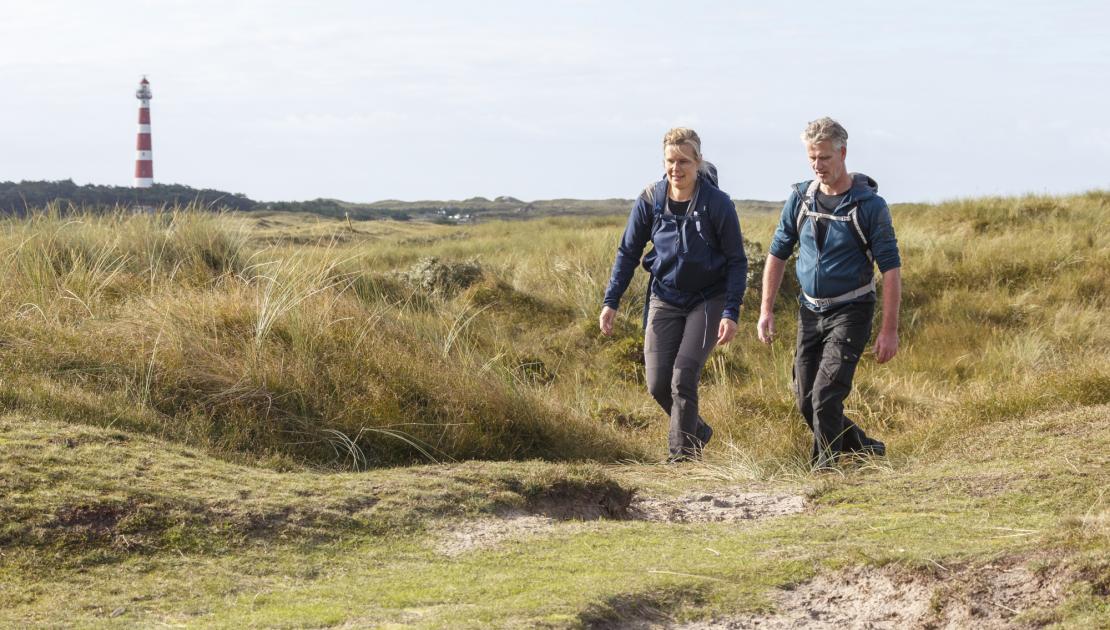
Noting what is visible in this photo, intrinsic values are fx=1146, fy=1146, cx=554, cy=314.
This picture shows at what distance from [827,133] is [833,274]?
29.4 inches

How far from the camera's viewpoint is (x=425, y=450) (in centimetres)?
663

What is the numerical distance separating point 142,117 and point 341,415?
6256 centimetres

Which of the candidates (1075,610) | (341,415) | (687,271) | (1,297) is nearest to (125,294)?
(1,297)

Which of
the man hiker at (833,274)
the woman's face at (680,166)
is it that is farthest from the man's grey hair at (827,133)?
the woman's face at (680,166)

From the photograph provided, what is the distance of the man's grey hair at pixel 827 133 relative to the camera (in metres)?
5.97

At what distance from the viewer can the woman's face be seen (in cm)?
637

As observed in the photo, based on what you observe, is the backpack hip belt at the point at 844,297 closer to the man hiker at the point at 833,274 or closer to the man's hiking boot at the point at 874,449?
the man hiker at the point at 833,274

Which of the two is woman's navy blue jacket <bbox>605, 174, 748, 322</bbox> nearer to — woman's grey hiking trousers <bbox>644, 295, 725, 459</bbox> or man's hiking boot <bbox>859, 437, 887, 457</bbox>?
woman's grey hiking trousers <bbox>644, 295, 725, 459</bbox>

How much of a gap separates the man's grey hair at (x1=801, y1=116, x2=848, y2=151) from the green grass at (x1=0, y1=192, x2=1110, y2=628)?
5.64 ft

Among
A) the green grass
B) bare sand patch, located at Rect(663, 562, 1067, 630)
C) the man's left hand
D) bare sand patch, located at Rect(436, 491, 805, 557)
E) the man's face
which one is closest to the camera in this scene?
bare sand patch, located at Rect(663, 562, 1067, 630)

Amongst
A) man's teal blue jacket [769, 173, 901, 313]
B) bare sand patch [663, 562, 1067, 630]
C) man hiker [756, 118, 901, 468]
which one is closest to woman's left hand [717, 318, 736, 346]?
man hiker [756, 118, 901, 468]

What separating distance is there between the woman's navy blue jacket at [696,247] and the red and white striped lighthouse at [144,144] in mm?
58992

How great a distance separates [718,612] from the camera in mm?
3395

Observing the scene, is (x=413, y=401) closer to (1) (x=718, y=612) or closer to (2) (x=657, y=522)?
(2) (x=657, y=522)
